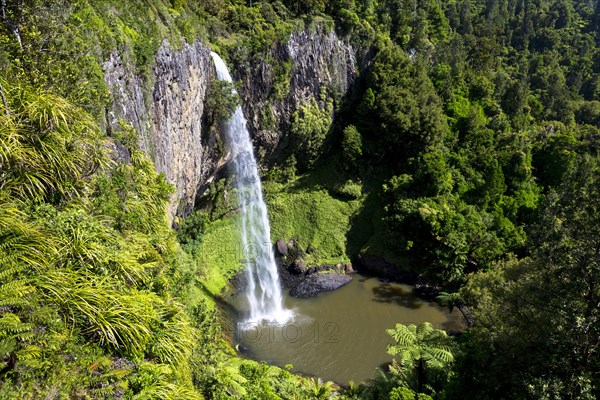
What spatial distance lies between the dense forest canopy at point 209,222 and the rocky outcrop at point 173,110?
714 millimetres

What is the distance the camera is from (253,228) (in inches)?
976

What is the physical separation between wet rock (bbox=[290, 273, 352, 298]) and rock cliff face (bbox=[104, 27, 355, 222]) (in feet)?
28.2

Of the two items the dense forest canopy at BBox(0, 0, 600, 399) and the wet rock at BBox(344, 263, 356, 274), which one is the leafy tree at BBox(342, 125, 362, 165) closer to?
the dense forest canopy at BBox(0, 0, 600, 399)

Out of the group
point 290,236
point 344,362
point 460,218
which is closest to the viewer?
point 344,362

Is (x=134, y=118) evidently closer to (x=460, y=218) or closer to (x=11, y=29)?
Answer: (x=11, y=29)

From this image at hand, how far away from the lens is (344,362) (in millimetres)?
16422

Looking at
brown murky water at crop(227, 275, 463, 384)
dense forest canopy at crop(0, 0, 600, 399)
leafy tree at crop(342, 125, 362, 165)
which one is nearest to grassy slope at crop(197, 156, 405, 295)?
dense forest canopy at crop(0, 0, 600, 399)

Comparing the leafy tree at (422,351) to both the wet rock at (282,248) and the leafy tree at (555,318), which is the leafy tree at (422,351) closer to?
the leafy tree at (555,318)

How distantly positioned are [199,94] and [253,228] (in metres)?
9.81

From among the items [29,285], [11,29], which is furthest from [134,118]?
[29,285]

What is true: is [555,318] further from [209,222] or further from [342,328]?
[209,222]

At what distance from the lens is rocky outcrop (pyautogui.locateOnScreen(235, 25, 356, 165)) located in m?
23.6

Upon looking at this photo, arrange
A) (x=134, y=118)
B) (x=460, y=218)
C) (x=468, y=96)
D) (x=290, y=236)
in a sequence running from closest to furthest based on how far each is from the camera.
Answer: (x=134, y=118) < (x=460, y=218) < (x=290, y=236) < (x=468, y=96)

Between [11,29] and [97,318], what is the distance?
6.65 m
